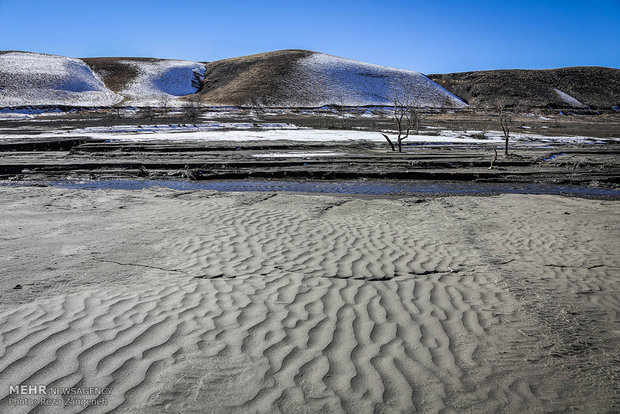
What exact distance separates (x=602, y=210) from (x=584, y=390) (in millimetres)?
8007

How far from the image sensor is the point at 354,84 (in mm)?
90750

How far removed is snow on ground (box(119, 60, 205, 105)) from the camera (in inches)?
3115

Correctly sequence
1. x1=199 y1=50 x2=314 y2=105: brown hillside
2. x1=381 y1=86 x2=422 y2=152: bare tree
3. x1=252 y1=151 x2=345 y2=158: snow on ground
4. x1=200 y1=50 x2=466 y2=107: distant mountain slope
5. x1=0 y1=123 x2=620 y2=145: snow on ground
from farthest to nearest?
x1=200 y1=50 x2=466 y2=107: distant mountain slope, x1=199 y1=50 x2=314 y2=105: brown hillside, x1=0 y1=123 x2=620 y2=145: snow on ground, x1=381 y1=86 x2=422 y2=152: bare tree, x1=252 y1=151 x2=345 y2=158: snow on ground

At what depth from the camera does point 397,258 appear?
6.07 meters

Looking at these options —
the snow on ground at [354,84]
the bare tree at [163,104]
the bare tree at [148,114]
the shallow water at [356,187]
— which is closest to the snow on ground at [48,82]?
the bare tree at [163,104]

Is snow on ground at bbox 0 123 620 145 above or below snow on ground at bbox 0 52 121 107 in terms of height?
below

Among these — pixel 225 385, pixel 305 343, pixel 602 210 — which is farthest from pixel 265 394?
pixel 602 210

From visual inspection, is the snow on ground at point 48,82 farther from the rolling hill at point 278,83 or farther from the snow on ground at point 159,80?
the snow on ground at point 159,80

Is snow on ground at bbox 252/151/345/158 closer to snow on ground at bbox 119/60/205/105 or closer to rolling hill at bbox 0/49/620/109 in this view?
rolling hill at bbox 0/49/620/109

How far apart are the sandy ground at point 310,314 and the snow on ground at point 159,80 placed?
7360 centimetres

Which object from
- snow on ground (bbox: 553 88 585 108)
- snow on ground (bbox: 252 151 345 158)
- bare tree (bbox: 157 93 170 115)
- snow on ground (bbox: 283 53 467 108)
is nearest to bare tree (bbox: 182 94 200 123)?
bare tree (bbox: 157 93 170 115)

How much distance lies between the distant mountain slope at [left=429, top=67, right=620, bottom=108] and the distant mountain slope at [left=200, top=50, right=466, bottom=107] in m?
9.62

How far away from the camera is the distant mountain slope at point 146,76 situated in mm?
82812

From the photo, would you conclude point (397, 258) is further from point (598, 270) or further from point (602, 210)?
point (602, 210)
